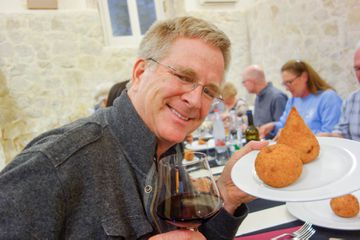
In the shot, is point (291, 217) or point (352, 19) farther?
point (352, 19)

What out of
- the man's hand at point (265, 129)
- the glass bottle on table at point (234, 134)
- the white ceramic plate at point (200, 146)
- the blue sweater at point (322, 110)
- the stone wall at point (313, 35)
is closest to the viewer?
the glass bottle on table at point (234, 134)

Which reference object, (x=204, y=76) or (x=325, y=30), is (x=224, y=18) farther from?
(x=204, y=76)

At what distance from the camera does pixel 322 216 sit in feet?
3.01

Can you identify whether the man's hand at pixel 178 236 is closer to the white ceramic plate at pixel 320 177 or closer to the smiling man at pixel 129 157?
the smiling man at pixel 129 157

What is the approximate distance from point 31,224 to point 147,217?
280 mm

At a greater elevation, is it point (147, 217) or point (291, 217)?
point (147, 217)

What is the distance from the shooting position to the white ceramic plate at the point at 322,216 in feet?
2.77

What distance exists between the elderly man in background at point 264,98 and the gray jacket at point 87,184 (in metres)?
2.68

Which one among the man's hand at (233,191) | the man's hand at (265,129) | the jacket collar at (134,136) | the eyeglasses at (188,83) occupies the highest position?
the eyeglasses at (188,83)

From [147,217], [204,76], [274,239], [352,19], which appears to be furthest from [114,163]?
[352,19]

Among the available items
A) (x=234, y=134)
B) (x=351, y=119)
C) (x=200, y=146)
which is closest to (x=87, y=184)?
(x=200, y=146)

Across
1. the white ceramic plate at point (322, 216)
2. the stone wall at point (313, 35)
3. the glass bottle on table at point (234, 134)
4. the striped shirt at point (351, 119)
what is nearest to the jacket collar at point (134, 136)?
the white ceramic plate at point (322, 216)

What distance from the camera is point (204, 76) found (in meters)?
0.87

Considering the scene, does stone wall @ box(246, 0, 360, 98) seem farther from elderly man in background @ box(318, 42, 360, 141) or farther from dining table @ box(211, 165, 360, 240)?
dining table @ box(211, 165, 360, 240)
